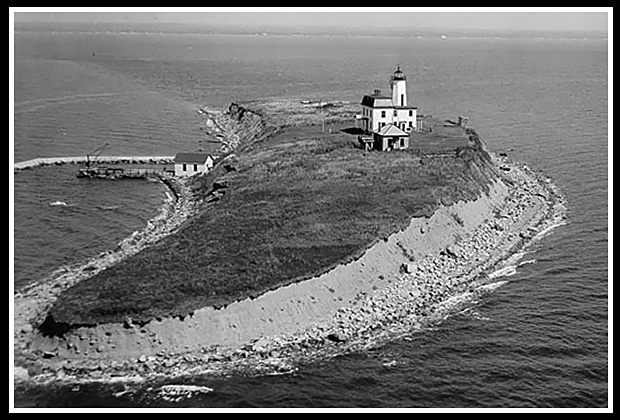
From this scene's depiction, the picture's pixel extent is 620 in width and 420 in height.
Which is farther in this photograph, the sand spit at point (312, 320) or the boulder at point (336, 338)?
the boulder at point (336, 338)

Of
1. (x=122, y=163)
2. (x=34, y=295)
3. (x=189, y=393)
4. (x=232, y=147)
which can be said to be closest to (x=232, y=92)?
(x=232, y=147)

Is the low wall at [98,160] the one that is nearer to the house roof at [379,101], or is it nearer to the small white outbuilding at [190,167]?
the small white outbuilding at [190,167]

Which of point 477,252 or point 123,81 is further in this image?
point 123,81

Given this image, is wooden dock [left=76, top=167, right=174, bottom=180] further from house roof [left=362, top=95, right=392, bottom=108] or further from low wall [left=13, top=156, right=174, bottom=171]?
house roof [left=362, top=95, right=392, bottom=108]

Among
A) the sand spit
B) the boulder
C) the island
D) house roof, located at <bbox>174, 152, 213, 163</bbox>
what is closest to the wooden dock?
house roof, located at <bbox>174, 152, 213, 163</bbox>

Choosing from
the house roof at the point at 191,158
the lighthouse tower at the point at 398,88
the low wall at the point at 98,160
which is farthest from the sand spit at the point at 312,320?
the low wall at the point at 98,160

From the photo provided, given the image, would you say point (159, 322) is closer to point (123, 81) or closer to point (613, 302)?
point (613, 302)
